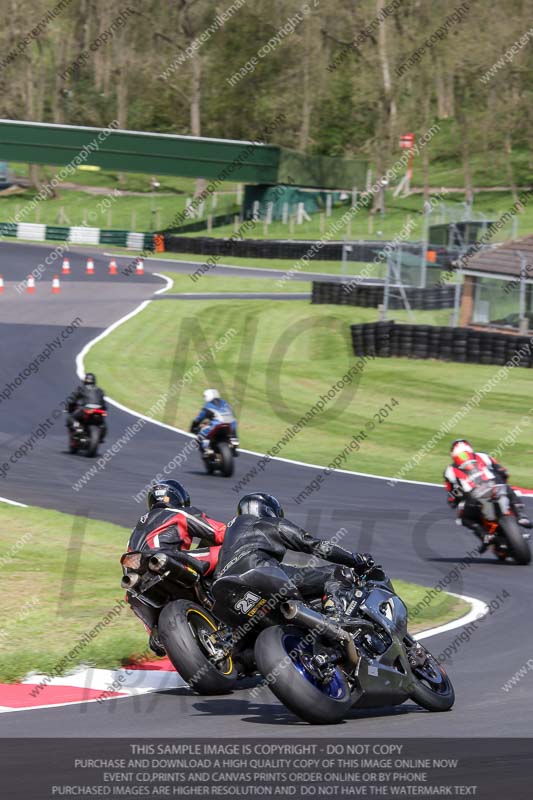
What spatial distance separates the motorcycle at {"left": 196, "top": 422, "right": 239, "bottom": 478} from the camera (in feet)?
61.6

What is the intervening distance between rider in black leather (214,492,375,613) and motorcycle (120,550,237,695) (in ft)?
1.30

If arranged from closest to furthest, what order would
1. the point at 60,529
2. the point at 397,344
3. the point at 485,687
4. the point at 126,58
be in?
the point at 485,687, the point at 60,529, the point at 397,344, the point at 126,58

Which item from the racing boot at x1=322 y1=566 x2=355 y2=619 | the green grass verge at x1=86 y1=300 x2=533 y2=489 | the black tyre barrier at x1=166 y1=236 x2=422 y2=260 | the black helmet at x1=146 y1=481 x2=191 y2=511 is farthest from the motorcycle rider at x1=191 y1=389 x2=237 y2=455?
the black tyre barrier at x1=166 y1=236 x2=422 y2=260

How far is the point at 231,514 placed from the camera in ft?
52.9

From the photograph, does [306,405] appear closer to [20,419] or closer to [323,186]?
[20,419]

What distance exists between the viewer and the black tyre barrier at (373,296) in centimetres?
3119

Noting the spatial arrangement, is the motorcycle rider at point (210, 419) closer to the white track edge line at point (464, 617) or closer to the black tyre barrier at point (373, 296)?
the white track edge line at point (464, 617)

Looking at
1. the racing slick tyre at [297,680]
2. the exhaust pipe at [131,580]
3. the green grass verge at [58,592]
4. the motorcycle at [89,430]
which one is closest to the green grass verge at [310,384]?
the motorcycle at [89,430]

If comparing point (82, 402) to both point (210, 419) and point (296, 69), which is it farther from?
point (296, 69)

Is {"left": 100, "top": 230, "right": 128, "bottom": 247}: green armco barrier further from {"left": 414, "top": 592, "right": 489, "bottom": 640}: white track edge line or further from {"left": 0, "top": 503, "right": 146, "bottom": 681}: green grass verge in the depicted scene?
{"left": 414, "top": 592, "right": 489, "bottom": 640}: white track edge line

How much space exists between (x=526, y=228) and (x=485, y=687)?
50.7m

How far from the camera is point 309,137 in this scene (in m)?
78.4

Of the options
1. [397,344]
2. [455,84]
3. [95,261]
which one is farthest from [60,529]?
[455,84]

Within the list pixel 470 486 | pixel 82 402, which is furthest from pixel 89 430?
pixel 470 486
